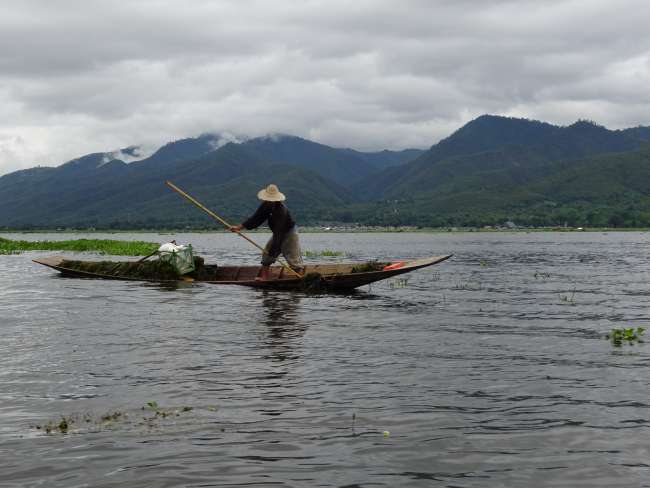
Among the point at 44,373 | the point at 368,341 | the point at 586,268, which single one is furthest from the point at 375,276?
the point at 586,268

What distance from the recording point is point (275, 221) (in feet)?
88.8

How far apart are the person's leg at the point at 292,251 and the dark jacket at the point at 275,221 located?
33 centimetres

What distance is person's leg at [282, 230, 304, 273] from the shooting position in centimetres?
2780

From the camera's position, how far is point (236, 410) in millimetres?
10102

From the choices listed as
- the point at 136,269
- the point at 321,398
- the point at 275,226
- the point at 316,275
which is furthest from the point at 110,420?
the point at 136,269

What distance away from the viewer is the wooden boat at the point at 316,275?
26.0m

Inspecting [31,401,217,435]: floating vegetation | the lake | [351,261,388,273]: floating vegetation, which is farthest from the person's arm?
[31,401,217,435]: floating vegetation

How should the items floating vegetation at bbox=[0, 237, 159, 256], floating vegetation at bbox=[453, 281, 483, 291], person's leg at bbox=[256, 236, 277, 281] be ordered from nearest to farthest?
1. person's leg at bbox=[256, 236, 277, 281]
2. floating vegetation at bbox=[453, 281, 483, 291]
3. floating vegetation at bbox=[0, 237, 159, 256]

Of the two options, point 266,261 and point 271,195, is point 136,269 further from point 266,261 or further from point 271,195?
point 271,195

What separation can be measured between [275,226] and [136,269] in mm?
9289

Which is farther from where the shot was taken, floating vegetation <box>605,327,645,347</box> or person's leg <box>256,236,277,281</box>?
person's leg <box>256,236,277,281</box>

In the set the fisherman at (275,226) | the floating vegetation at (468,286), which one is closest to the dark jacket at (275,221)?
the fisherman at (275,226)

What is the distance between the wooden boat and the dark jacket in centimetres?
163

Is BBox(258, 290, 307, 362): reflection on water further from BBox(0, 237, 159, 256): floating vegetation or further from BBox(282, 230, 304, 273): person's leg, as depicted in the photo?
BBox(0, 237, 159, 256): floating vegetation
